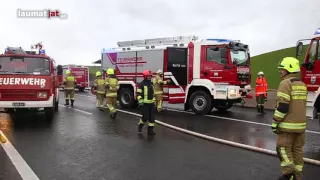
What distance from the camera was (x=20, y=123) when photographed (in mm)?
9852

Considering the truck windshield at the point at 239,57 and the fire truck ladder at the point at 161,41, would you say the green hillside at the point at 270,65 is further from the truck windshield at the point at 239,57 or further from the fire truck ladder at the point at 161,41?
the truck windshield at the point at 239,57

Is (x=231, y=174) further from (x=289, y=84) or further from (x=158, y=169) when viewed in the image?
(x=289, y=84)

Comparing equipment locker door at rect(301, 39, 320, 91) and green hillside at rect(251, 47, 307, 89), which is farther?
green hillside at rect(251, 47, 307, 89)

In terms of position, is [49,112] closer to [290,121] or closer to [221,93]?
[221,93]

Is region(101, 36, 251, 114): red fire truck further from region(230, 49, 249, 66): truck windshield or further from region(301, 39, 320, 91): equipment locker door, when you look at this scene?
region(301, 39, 320, 91): equipment locker door

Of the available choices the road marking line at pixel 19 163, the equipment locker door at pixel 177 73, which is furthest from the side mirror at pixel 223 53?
the road marking line at pixel 19 163

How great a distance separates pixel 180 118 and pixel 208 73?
2.12 metres

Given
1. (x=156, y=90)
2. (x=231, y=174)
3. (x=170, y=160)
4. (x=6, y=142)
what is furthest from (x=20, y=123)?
(x=231, y=174)

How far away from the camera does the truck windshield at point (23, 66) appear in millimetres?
9719

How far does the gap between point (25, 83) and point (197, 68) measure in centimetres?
621

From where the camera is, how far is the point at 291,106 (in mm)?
4301

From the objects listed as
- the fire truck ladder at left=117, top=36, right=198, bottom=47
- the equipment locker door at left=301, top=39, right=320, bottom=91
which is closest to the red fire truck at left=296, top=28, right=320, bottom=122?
the equipment locker door at left=301, top=39, right=320, bottom=91

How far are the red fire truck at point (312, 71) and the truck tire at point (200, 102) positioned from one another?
4.89 metres

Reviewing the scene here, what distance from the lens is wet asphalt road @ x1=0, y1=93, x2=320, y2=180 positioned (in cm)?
498
